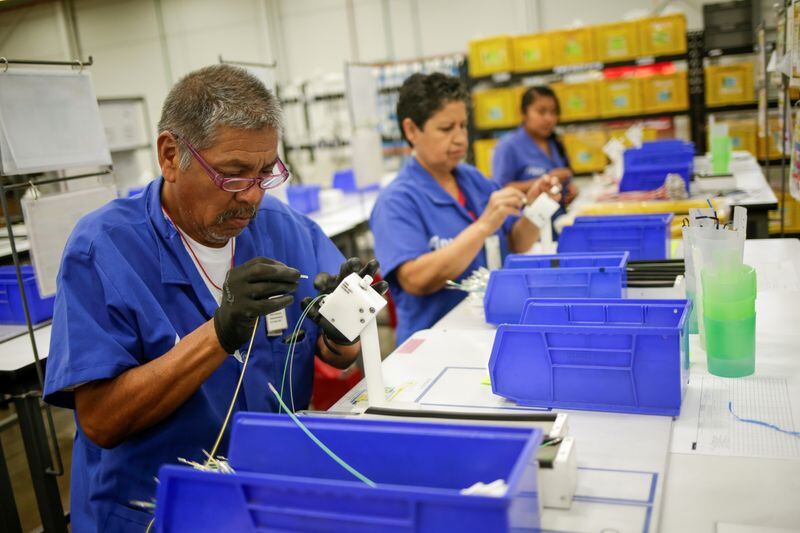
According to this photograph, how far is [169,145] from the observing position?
57.7 inches

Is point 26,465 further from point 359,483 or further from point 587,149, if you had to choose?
point 587,149

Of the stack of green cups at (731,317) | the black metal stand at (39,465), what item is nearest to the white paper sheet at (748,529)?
the stack of green cups at (731,317)

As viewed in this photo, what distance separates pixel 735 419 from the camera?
1.28 metres

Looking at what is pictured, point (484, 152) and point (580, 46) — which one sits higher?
point (580, 46)

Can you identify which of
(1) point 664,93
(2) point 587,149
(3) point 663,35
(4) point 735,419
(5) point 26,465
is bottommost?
(5) point 26,465

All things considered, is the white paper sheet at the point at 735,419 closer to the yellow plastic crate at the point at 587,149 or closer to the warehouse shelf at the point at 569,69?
the yellow plastic crate at the point at 587,149

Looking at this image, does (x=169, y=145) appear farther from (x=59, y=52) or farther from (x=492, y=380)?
(x=59, y=52)

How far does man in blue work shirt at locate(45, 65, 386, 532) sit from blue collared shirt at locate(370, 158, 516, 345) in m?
0.79

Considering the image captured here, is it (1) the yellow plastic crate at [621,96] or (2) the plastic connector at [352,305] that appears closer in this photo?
(2) the plastic connector at [352,305]

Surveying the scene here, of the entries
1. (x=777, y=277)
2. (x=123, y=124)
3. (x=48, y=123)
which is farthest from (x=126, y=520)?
(x=123, y=124)

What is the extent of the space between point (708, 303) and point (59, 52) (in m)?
12.0

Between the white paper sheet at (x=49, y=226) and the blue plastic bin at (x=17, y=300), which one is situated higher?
the white paper sheet at (x=49, y=226)

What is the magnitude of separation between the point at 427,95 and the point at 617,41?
4.56m

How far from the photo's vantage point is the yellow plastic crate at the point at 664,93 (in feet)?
20.2
